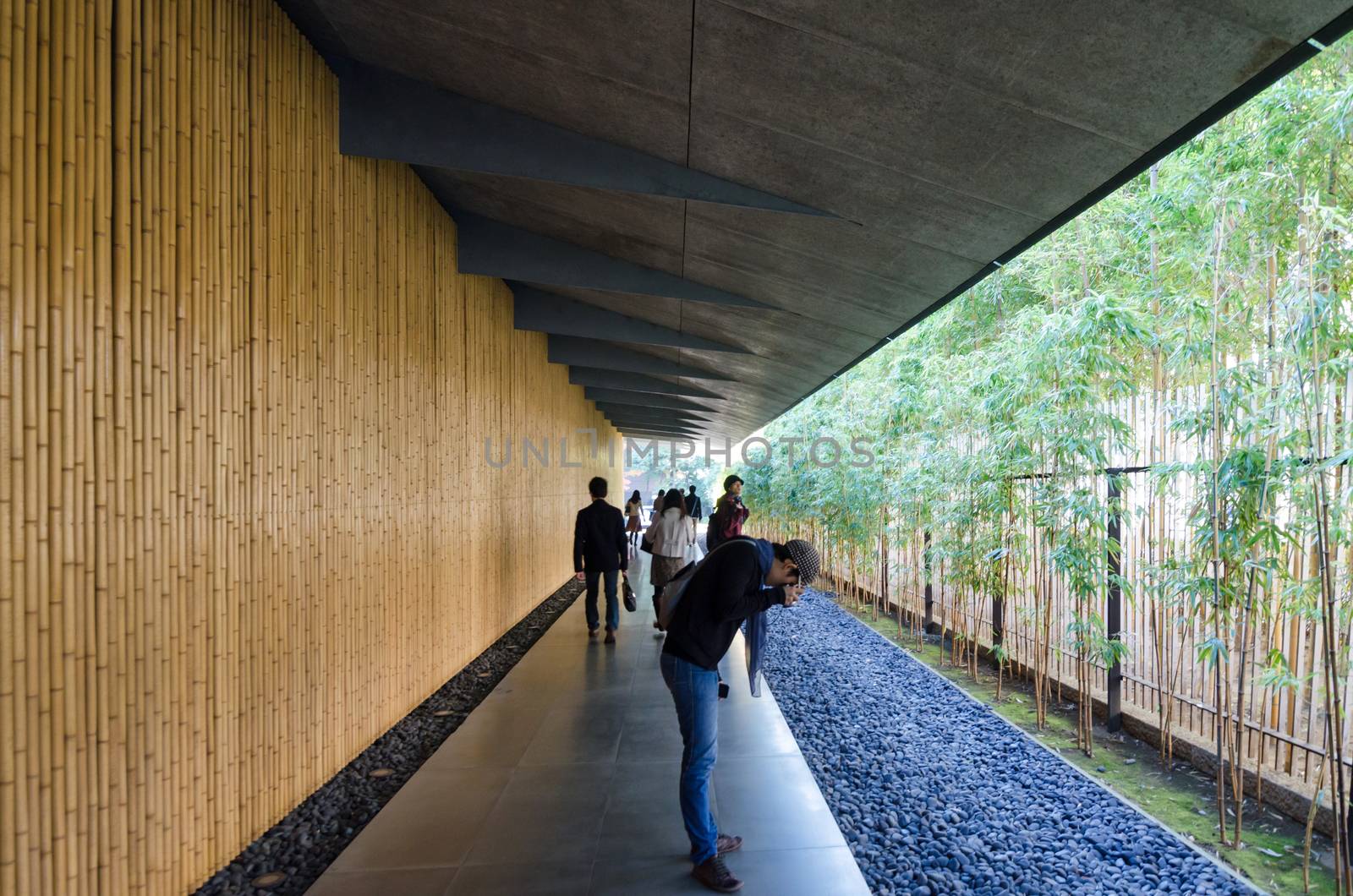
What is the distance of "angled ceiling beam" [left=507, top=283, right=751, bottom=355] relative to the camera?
7.21m

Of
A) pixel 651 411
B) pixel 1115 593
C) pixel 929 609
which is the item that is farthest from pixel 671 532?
pixel 651 411

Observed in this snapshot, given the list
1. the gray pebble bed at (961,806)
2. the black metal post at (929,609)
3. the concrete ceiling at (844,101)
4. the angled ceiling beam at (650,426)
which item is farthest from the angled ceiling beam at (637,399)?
the concrete ceiling at (844,101)

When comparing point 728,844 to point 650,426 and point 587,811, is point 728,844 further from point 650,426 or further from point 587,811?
point 650,426

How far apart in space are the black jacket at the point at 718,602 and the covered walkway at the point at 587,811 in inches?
32.6

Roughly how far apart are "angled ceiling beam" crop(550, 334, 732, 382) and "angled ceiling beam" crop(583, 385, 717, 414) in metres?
3.34

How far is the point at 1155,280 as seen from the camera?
3.92 meters

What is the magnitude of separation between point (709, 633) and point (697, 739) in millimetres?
374

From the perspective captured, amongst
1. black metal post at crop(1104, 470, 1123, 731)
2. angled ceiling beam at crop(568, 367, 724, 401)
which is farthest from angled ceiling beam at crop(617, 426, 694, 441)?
black metal post at crop(1104, 470, 1123, 731)

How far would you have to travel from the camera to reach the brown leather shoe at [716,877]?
2.35 m

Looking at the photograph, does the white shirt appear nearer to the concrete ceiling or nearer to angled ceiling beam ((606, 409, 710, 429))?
the concrete ceiling

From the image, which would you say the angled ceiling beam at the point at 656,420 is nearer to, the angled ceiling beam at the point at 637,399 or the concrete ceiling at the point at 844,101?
the angled ceiling beam at the point at 637,399

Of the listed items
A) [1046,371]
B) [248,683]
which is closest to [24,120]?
[248,683]

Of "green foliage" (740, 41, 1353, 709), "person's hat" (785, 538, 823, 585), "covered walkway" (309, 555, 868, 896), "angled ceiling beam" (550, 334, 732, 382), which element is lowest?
"covered walkway" (309, 555, 868, 896)

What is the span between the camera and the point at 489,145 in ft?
11.5
